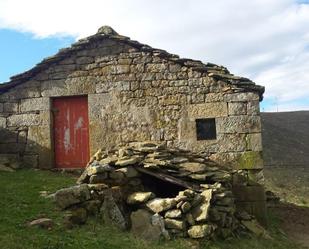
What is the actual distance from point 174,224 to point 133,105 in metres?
4.64

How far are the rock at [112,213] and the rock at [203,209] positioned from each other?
120cm

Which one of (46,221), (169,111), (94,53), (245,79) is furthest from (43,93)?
(46,221)

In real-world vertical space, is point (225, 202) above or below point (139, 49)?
below

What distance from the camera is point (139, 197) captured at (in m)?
7.66

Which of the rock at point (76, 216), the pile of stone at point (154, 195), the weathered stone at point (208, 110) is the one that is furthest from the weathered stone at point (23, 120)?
the rock at point (76, 216)

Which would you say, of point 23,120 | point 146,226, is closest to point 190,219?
point 146,226

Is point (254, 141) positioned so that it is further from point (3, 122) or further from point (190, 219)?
point (3, 122)

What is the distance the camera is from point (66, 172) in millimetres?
11398

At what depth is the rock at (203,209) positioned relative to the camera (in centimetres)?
738

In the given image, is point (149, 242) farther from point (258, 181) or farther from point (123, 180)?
point (258, 181)

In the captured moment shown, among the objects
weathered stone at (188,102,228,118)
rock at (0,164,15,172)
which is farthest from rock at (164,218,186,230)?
rock at (0,164,15,172)

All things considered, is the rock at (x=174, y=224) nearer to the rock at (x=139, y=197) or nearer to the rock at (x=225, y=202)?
the rock at (x=139, y=197)

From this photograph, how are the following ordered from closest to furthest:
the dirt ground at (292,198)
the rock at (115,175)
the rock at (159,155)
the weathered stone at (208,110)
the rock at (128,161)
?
the rock at (115,175) < the rock at (128,161) < the rock at (159,155) < the dirt ground at (292,198) < the weathered stone at (208,110)

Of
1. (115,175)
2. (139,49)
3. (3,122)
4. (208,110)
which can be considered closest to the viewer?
(115,175)
